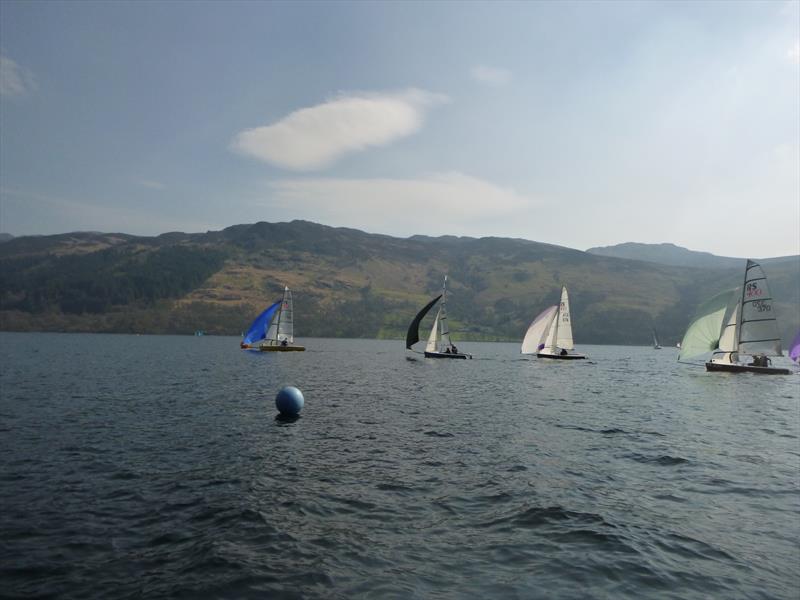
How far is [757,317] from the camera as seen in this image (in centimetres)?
7644

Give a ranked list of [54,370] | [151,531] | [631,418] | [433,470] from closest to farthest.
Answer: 1. [151,531]
2. [433,470]
3. [631,418]
4. [54,370]

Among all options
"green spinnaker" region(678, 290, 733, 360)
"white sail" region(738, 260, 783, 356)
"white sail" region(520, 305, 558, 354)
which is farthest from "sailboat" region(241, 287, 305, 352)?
"white sail" region(738, 260, 783, 356)

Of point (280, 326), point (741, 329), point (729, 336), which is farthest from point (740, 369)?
point (280, 326)

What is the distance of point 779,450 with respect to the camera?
27.9m

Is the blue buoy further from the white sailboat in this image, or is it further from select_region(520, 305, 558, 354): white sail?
select_region(520, 305, 558, 354): white sail

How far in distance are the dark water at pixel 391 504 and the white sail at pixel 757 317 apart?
47.5 metres

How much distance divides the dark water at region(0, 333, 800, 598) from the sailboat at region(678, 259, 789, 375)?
4757 cm

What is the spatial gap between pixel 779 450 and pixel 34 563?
33.7 m

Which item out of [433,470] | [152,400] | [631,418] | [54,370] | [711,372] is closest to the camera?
[433,470]

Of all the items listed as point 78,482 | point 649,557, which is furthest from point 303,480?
point 649,557

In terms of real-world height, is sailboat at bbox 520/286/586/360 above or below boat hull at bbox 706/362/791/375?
above

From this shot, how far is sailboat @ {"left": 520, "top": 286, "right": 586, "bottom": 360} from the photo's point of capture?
10712 centimetres

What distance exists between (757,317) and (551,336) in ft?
132

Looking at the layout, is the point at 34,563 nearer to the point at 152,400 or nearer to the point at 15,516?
the point at 15,516
